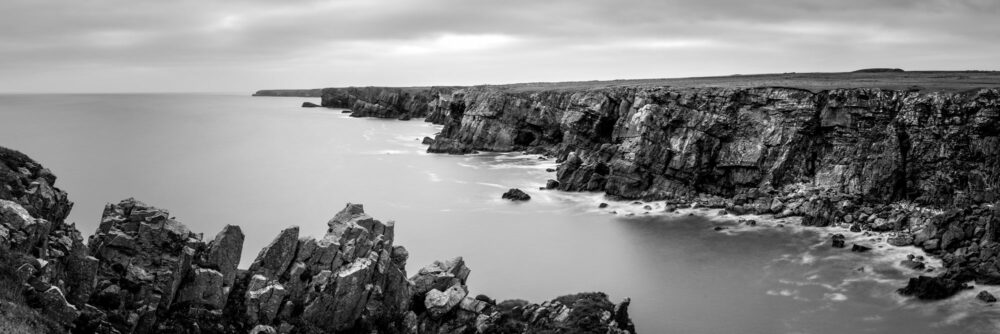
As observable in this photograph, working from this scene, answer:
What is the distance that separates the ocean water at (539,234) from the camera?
31516mm

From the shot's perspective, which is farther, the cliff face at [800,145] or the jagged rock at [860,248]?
the cliff face at [800,145]

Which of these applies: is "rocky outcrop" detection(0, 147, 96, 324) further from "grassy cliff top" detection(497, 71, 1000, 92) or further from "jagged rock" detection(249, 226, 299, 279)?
"grassy cliff top" detection(497, 71, 1000, 92)

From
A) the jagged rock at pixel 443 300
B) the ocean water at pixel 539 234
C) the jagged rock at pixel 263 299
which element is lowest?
the ocean water at pixel 539 234

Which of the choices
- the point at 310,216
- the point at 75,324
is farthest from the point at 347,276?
the point at 310,216

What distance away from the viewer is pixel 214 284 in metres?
23.4

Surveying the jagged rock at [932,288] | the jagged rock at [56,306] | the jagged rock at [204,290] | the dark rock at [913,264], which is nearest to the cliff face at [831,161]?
the jagged rock at [932,288]

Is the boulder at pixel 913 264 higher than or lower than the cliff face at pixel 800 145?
lower

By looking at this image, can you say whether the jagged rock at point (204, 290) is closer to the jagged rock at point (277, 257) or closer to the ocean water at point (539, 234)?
the jagged rock at point (277, 257)

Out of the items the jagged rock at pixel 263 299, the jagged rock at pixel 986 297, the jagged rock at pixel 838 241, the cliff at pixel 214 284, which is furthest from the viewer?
the jagged rock at pixel 838 241

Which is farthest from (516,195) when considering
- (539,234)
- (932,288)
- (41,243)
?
(41,243)

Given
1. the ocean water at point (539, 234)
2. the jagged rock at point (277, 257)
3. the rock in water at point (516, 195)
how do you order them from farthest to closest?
1. the rock in water at point (516, 195)
2. the ocean water at point (539, 234)
3. the jagged rock at point (277, 257)

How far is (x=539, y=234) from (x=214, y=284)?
26070 mm

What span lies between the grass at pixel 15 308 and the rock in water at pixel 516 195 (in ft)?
133

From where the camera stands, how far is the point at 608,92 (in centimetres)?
7769
